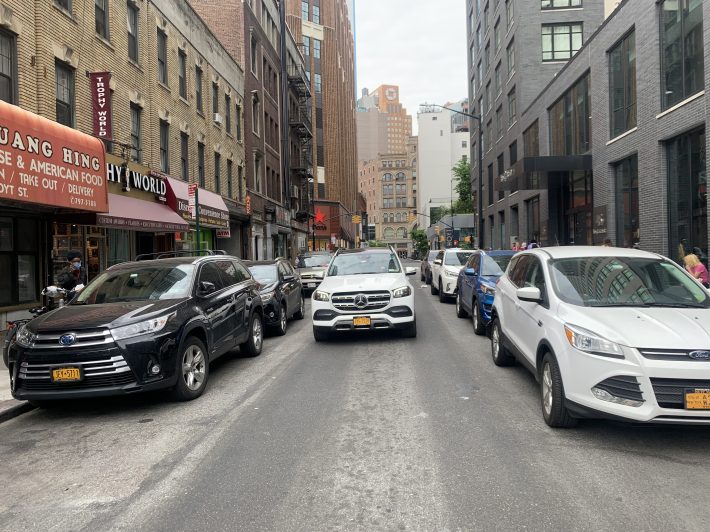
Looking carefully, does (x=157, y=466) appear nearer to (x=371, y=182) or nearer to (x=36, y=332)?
(x=36, y=332)

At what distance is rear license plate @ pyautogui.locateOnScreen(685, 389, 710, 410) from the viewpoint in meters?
3.98

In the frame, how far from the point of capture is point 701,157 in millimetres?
12969

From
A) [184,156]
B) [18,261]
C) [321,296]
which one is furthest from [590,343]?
[184,156]

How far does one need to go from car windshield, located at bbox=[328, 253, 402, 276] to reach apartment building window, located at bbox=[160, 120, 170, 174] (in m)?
10.5

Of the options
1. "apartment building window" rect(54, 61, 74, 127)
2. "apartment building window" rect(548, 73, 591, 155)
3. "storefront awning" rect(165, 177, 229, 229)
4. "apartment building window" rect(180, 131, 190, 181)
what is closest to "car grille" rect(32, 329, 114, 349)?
"apartment building window" rect(54, 61, 74, 127)

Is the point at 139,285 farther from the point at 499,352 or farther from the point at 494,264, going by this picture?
the point at 494,264

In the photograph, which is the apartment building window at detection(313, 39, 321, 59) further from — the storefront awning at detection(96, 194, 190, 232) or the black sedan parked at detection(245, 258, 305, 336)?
the black sedan parked at detection(245, 258, 305, 336)

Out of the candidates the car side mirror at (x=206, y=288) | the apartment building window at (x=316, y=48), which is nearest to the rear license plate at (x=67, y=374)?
the car side mirror at (x=206, y=288)

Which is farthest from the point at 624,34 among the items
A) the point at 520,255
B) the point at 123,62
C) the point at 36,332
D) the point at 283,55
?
the point at 283,55

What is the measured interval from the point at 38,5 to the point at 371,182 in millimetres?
145497

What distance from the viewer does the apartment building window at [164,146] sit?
1872 centimetres

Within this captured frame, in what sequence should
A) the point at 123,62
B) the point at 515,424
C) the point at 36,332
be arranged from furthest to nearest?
1. the point at 123,62
2. the point at 36,332
3. the point at 515,424

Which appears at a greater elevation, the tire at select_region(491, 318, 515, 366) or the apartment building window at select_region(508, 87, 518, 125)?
the apartment building window at select_region(508, 87, 518, 125)

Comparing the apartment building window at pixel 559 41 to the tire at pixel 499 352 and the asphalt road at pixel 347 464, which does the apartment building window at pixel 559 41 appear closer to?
the tire at pixel 499 352
